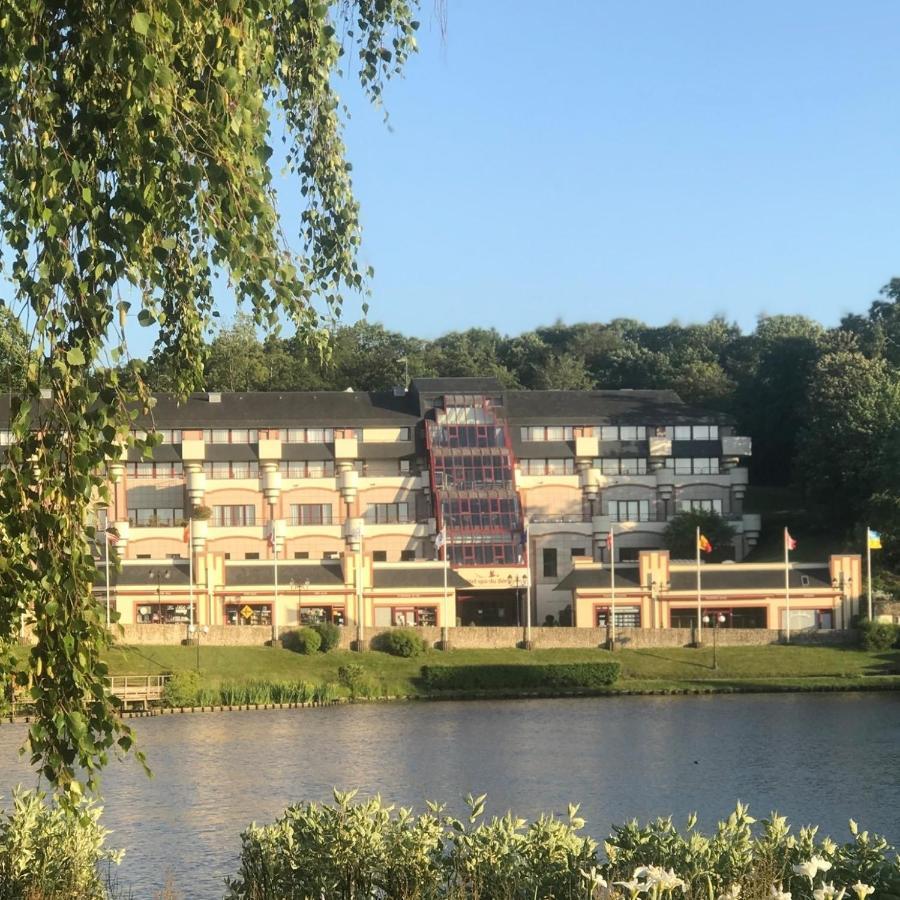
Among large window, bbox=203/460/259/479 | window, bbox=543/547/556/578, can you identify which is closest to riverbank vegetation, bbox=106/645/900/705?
window, bbox=543/547/556/578

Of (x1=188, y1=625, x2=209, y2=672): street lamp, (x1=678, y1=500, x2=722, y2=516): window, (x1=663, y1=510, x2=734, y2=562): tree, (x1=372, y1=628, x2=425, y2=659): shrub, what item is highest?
(x1=678, y1=500, x2=722, y2=516): window

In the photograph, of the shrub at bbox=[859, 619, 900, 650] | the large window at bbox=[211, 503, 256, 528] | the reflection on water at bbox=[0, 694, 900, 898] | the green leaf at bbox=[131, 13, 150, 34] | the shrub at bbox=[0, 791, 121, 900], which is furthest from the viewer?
the large window at bbox=[211, 503, 256, 528]

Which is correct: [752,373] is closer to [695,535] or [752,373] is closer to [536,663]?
[695,535]

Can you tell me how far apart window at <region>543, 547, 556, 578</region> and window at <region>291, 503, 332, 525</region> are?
16938 mm

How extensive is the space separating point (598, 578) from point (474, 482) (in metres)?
14.9

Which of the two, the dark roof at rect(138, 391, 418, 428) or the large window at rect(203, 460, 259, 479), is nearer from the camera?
the large window at rect(203, 460, 259, 479)

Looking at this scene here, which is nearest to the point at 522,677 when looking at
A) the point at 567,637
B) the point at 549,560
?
the point at 567,637

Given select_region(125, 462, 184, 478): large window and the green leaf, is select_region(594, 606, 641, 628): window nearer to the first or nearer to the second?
select_region(125, 462, 184, 478): large window

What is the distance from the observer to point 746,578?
10569cm

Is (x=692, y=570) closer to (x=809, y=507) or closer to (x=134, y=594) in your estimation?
(x=809, y=507)

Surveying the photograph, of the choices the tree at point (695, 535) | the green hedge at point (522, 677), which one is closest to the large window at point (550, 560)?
the tree at point (695, 535)

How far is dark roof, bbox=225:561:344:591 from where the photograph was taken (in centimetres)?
10606

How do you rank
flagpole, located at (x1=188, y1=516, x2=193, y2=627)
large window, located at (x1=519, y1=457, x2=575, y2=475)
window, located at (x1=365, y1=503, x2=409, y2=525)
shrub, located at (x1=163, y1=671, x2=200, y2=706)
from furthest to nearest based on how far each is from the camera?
1. large window, located at (x1=519, y1=457, x2=575, y2=475)
2. window, located at (x1=365, y1=503, x2=409, y2=525)
3. flagpole, located at (x1=188, y1=516, x2=193, y2=627)
4. shrub, located at (x1=163, y1=671, x2=200, y2=706)

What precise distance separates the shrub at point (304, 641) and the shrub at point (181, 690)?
35.0ft
